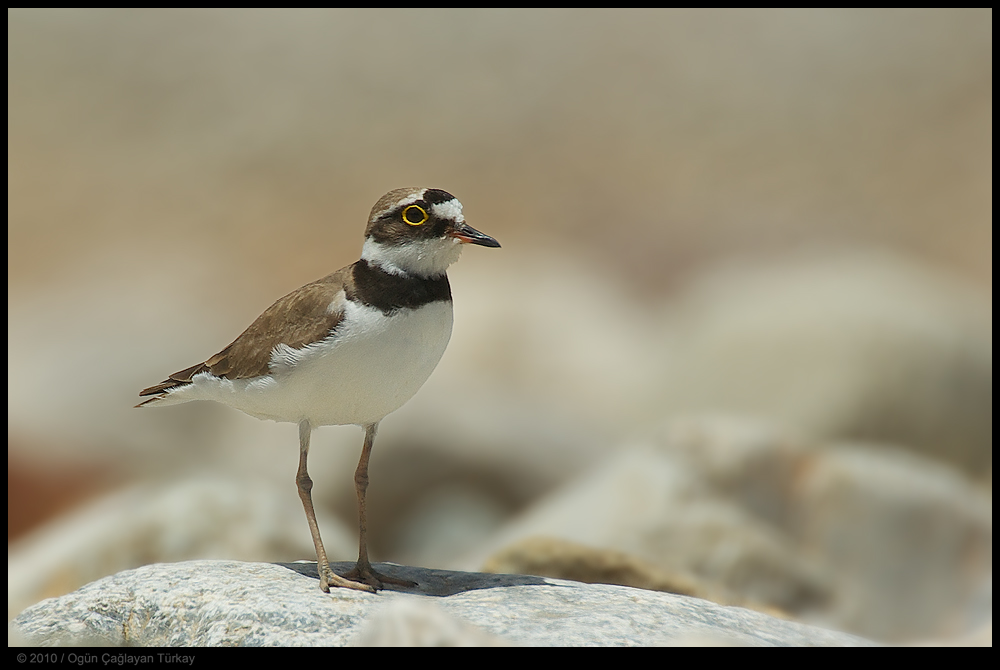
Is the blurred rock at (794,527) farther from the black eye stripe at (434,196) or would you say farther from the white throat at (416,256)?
the black eye stripe at (434,196)

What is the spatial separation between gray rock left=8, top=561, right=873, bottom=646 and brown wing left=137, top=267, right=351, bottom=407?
3.83 ft

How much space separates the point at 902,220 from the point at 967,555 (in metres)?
16.9

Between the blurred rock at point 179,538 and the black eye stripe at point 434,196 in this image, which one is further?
the blurred rock at point 179,538

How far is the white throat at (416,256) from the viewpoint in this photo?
5.65 metres

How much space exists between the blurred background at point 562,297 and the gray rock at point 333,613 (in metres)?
1.60

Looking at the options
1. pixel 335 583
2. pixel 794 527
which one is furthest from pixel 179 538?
pixel 794 527

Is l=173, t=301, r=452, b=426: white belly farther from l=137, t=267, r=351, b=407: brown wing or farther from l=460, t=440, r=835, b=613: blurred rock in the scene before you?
l=460, t=440, r=835, b=613: blurred rock

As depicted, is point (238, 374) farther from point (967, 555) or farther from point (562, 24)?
point (562, 24)

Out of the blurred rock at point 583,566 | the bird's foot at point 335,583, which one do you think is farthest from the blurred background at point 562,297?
the bird's foot at point 335,583

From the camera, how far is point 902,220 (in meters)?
24.8

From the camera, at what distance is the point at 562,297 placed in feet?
61.1

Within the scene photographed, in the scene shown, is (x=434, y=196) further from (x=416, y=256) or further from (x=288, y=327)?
(x=288, y=327)

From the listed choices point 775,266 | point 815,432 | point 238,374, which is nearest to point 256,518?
point 238,374

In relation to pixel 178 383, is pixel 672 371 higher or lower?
higher
